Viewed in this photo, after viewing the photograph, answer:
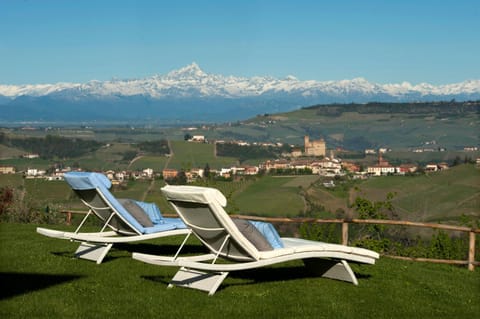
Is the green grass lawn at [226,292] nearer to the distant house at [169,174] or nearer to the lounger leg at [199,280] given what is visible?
the lounger leg at [199,280]

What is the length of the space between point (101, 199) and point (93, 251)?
610mm

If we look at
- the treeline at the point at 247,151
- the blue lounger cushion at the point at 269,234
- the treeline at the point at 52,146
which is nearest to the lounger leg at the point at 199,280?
the blue lounger cushion at the point at 269,234

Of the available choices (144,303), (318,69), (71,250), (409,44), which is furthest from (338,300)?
(318,69)

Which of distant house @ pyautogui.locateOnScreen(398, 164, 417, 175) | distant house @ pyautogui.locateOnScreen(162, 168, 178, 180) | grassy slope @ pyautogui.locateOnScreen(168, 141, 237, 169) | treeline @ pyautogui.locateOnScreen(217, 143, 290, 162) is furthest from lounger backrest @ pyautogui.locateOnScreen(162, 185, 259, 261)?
treeline @ pyautogui.locateOnScreen(217, 143, 290, 162)

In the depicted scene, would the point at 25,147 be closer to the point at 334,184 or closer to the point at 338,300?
the point at 334,184

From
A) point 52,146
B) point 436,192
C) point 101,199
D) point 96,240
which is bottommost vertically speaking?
point 436,192

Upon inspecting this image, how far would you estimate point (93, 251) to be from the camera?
27.5ft

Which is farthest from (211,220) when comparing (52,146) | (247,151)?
(247,151)

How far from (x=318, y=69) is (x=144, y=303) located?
149 meters

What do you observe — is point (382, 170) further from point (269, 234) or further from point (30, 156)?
point (269, 234)

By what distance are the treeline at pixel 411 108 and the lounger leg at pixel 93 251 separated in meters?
73.5

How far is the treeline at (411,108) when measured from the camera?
79250 mm

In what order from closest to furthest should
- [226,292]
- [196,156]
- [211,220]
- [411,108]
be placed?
[211,220] < [226,292] < [196,156] < [411,108]

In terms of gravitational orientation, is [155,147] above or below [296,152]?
above
